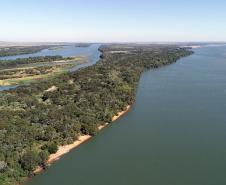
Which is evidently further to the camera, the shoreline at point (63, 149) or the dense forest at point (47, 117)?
the shoreline at point (63, 149)

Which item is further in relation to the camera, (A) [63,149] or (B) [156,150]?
(A) [63,149]

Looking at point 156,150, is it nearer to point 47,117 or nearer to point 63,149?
point 63,149

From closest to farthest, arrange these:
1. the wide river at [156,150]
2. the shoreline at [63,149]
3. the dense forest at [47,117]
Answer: the wide river at [156,150] → the dense forest at [47,117] → the shoreline at [63,149]

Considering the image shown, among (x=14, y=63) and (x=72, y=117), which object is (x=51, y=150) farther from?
(x=14, y=63)

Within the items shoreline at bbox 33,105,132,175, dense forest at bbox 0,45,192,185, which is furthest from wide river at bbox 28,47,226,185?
dense forest at bbox 0,45,192,185

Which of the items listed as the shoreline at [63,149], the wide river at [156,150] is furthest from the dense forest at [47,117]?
the wide river at [156,150]

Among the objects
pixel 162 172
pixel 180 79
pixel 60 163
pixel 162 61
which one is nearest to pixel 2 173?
pixel 60 163

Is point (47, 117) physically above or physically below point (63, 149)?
above

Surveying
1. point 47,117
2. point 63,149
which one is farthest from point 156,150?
point 47,117

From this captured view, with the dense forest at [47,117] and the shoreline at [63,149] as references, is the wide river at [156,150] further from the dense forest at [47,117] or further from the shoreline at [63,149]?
the dense forest at [47,117]
